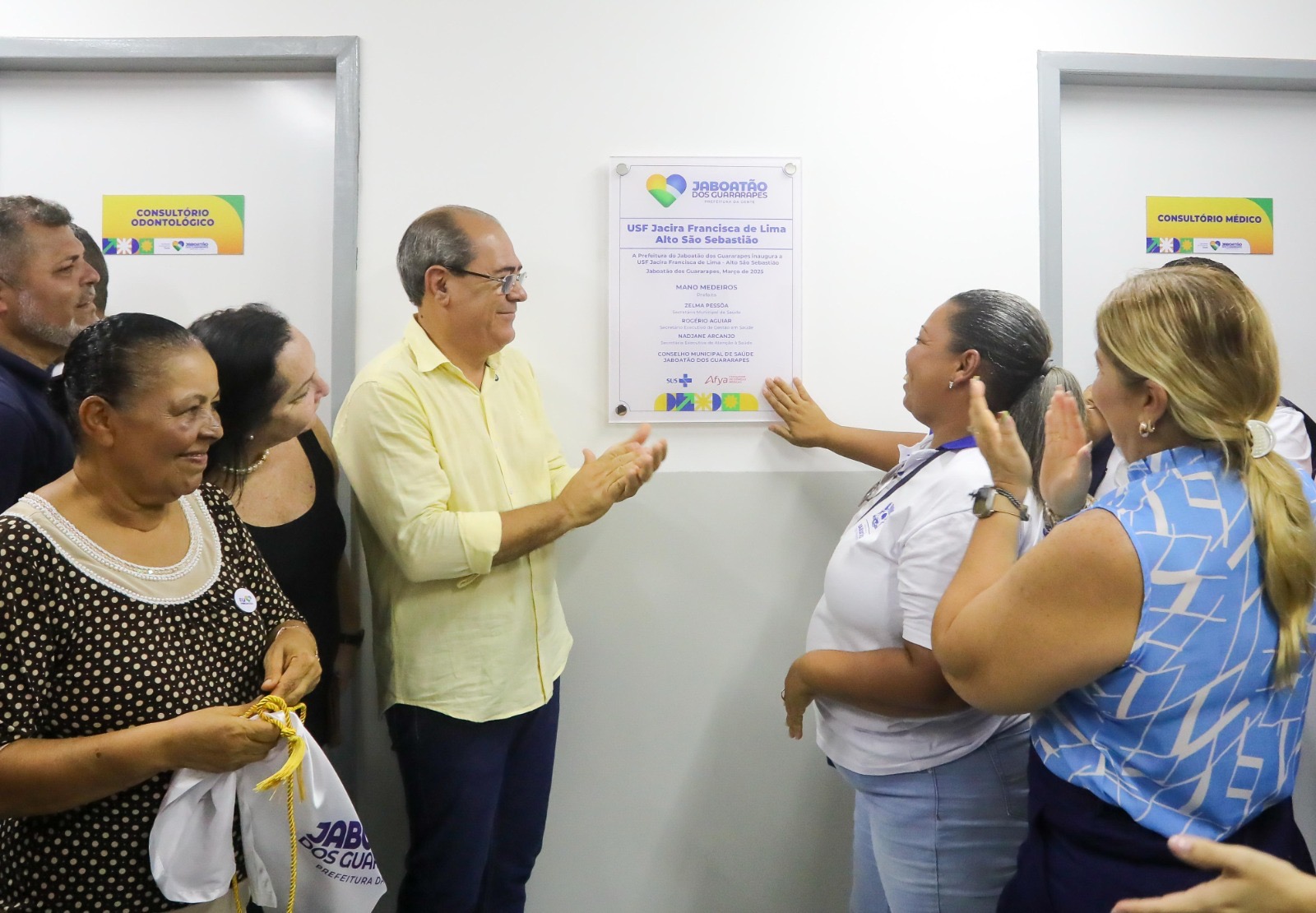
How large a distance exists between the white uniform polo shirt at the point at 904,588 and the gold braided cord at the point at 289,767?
2.96ft

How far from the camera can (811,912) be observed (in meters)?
2.28

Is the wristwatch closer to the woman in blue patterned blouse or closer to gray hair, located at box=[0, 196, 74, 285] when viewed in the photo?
the woman in blue patterned blouse

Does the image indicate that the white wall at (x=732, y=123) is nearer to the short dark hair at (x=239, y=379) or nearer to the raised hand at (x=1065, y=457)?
the short dark hair at (x=239, y=379)

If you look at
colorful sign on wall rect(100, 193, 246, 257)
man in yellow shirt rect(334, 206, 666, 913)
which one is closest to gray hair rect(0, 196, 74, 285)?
colorful sign on wall rect(100, 193, 246, 257)

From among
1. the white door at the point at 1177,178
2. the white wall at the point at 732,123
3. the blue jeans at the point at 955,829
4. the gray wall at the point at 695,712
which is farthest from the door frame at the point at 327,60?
the white door at the point at 1177,178

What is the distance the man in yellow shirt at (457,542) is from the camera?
1758mm

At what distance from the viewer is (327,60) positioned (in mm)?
2176

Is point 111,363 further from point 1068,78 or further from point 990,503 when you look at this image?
point 1068,78

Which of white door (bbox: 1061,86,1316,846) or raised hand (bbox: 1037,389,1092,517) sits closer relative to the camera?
raised hand (bbox: 1037,389,1092,517)

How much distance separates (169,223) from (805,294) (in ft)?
5.19

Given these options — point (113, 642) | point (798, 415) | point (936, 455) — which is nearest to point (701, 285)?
point (798, 415)

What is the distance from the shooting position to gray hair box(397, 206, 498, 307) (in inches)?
72.5

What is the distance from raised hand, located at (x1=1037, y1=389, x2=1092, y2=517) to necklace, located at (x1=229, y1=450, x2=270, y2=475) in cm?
144

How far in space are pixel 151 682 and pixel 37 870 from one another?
273 mm
